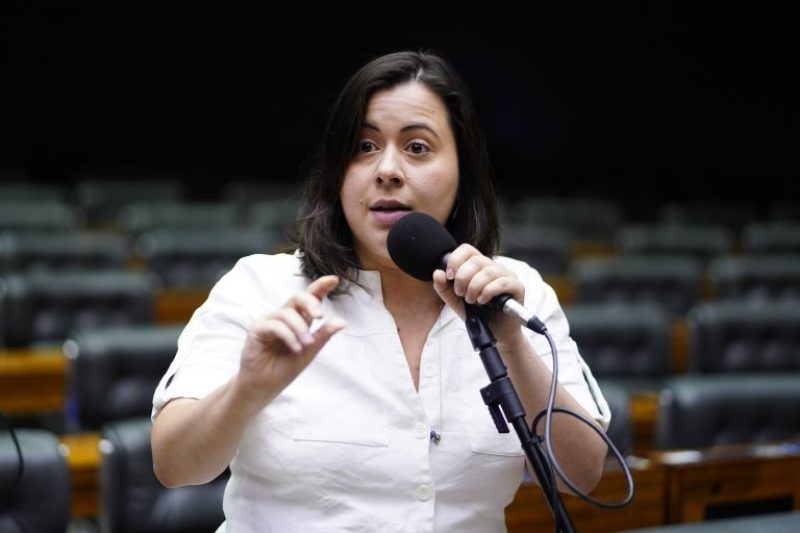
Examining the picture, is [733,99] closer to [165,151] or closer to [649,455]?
[165,151]

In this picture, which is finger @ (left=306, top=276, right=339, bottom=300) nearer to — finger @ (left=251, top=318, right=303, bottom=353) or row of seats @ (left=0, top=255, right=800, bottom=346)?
finger @ (left=251, top=318, right=303, bottom=353)

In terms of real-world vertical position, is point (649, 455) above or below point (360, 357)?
below

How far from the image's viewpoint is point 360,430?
1391 mm

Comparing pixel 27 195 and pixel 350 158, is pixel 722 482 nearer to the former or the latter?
pixel 350 158

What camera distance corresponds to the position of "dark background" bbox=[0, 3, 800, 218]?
8859mm

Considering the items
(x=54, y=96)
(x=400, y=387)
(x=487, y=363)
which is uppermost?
(x=487, y=363)

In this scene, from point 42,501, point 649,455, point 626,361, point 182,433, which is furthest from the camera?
point 626,361

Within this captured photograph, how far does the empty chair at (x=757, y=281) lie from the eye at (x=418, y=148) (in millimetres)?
3386

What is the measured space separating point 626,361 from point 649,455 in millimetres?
1556

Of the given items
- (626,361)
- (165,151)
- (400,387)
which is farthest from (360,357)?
(165,151)

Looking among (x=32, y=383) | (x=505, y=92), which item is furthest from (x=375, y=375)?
(x=505, y=92)

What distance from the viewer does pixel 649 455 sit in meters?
1.90

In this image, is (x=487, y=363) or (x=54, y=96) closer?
(x=487, y=363)

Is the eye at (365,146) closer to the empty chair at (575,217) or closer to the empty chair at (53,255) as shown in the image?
the empty chair at (53,255)
